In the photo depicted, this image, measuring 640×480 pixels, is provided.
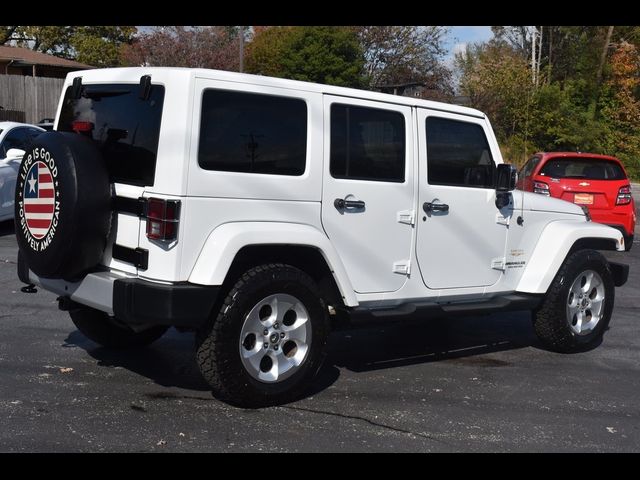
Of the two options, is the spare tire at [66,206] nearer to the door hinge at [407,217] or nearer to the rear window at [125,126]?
the rear window at [125,126]

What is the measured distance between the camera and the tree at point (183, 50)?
4166cm

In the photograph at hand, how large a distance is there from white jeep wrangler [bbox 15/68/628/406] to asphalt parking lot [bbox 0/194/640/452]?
0.31 meters

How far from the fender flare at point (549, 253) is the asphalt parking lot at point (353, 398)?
2.09 ft

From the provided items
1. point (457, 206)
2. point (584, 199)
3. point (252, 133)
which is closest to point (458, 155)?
point (457, 206)

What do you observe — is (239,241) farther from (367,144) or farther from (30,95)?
(30,95)

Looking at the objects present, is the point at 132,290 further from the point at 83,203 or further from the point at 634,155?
the point at 634,155

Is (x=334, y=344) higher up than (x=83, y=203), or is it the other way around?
(x=83, y=203)

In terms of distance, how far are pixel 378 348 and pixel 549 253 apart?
63.1 inches

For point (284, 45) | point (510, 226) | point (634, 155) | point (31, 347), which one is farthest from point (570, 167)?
point (284, 45)

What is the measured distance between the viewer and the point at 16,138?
42.6 ft

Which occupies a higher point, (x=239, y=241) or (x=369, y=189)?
(x=369, y=189)

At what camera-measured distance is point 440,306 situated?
242 inches

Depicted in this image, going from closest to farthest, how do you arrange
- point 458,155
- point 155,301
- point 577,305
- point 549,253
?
1. point 155,301
2. point 458,155
3. point 549,253
4. point 577,305

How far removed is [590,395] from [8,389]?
3942 millimetres
